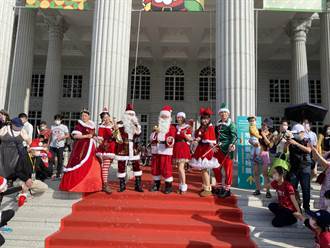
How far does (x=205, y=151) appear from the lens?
250 inches

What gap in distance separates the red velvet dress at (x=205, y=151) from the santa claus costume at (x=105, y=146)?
1.90 m

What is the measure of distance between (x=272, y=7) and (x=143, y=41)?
38.9 ft

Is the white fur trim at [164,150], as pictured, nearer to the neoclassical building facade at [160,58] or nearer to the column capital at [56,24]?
the neoclassical building facade at [160,58]

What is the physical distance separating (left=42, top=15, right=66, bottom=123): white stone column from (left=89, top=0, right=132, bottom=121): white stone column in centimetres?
815

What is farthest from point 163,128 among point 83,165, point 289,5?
point 289,5

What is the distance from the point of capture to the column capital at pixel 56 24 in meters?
17.5

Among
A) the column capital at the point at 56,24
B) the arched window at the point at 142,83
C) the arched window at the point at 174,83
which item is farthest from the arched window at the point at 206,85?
the column capital at the point at 56,24

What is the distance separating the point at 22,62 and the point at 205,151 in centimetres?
1268

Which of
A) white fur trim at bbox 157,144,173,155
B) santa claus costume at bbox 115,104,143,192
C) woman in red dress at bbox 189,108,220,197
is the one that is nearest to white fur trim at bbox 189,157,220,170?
woman in red dress at bbox 189,108,220,197

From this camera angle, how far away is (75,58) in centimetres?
2412

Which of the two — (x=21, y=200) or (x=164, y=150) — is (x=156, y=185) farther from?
(x=21, y=200)

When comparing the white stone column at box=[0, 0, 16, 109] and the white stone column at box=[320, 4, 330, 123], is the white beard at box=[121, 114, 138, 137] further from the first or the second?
the white stone column at box=[320, 4, 330, 123]

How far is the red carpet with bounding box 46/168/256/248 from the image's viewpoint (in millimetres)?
4641

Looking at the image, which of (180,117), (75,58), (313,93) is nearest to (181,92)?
(75,58)
